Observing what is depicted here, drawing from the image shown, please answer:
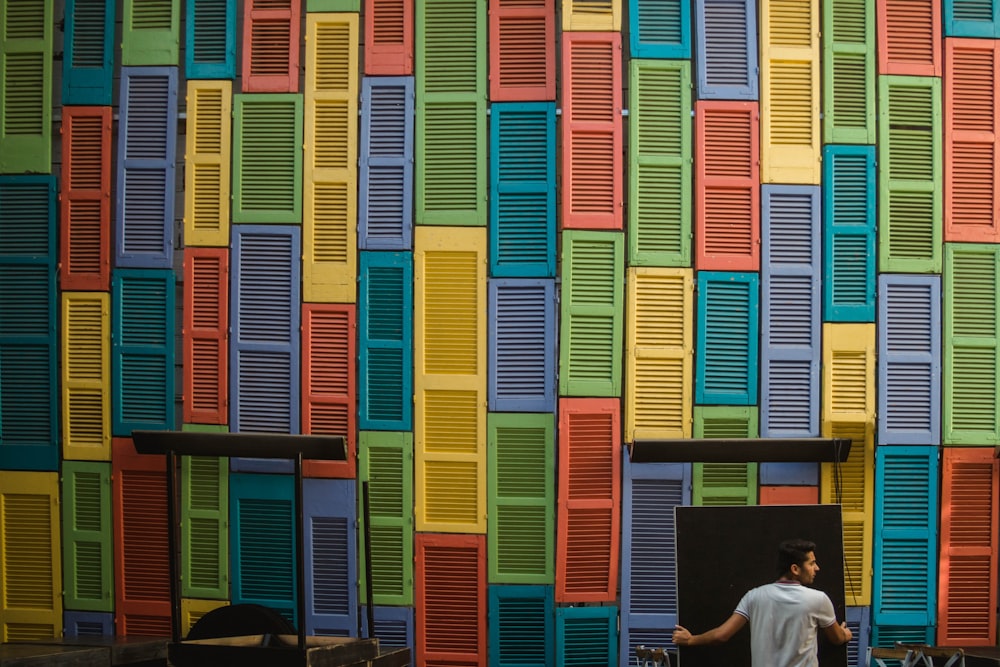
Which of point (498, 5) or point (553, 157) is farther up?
point (498, 5)

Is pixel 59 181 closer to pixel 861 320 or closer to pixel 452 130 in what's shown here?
pixel 452 130

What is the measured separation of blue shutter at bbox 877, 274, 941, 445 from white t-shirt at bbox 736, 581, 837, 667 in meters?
1.59

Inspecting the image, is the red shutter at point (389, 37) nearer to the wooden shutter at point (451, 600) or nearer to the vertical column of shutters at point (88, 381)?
the vertical column of shutters at point (88, 381)

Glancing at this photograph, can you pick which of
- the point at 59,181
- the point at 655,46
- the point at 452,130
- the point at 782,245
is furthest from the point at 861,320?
the point at 59,181

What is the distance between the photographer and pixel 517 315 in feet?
19.4

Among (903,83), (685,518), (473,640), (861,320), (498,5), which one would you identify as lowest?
(473,640)

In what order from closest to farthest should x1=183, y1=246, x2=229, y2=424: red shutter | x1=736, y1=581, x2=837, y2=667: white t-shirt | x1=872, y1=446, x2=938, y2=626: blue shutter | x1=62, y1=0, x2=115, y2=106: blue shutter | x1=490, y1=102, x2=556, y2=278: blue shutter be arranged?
x1=736, y1=581, x2=837, y2=667: white t-shirt → x1=872, y1=446, x2=938, y2=626: blue shutter → x1=490, y1=102, x2=556, y2=278: blue shutter → x1=183, y1=246, x2=229, y2=424: red shutter → x1=62, y1=0, x2=115, y2=106: blue shutter

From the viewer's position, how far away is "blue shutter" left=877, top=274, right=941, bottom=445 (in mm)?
5820

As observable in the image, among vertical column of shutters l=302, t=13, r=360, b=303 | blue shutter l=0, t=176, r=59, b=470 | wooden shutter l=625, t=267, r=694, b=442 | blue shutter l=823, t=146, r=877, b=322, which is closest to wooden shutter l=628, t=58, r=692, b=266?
wooden shutter l=625, t=267, r=694, b=442

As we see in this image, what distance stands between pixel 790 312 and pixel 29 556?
4.49 m

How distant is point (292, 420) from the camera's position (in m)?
5.94

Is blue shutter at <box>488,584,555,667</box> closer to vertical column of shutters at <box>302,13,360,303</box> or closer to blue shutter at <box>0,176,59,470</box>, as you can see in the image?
vertical column of shutters at <box>302,13,360,303</box>

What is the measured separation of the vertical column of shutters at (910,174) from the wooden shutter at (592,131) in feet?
4.79

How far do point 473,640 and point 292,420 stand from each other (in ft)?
5.13
